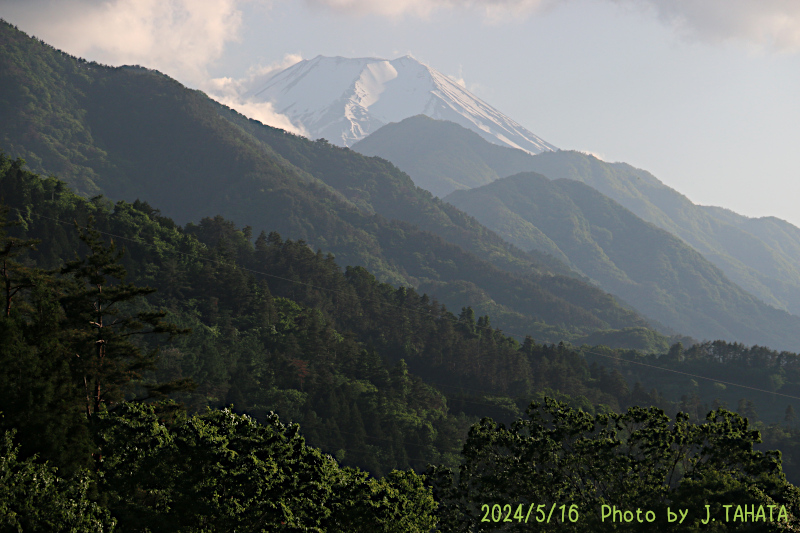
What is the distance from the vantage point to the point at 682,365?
15275cm

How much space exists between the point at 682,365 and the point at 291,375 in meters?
98.9

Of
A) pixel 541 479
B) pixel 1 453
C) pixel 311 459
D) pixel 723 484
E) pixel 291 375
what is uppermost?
pixel 723 484

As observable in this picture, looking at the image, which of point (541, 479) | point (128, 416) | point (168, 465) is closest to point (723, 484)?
point (541, 479)

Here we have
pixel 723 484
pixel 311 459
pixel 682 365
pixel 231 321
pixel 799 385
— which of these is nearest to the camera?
pixel 723 484

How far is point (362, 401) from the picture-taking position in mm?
89500

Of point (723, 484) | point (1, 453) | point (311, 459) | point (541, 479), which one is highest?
point (723, 484)

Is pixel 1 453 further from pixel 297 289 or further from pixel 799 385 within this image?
pixel 799 385

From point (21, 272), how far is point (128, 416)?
14.4 metres

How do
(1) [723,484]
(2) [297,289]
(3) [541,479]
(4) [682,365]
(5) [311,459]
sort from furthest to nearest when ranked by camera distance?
(4) [682,365] < (2) [297,289] < (3) [541,479] < (5) [311,459] < (1) [723,484]

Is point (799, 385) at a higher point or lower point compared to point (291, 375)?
higher

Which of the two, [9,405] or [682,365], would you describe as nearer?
[9,405]

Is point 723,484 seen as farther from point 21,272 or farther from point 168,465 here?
point 21,272

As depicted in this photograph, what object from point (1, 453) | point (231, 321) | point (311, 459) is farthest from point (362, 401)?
point (1, 453)

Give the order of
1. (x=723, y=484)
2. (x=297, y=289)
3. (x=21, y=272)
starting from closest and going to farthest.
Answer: (x=723, y=484) → (x=21, y=272) → (x=297, y=289)
